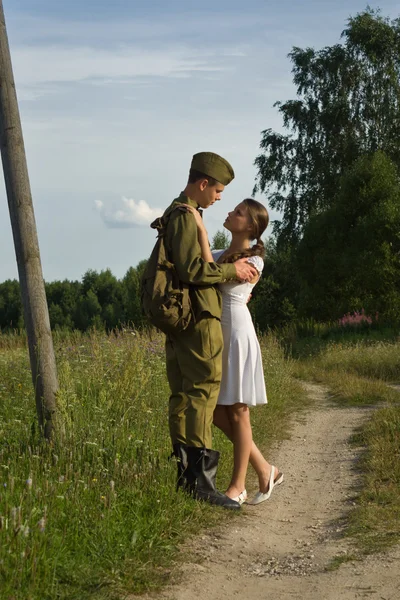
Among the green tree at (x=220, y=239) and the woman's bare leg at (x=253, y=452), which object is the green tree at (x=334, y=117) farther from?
the woman's bare leg at (x=253, y=452)

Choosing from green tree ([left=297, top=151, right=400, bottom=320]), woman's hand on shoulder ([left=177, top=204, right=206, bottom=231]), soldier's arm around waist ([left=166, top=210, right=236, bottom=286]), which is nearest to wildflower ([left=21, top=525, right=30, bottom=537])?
soldier's arm around waist ([left=166, top=210, right=236, bottom=286])

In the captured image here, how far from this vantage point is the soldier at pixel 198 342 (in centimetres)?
546

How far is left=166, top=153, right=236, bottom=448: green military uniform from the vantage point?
5449mm

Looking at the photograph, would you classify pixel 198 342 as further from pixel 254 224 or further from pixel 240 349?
pixel 254 224

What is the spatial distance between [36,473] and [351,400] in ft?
26.5

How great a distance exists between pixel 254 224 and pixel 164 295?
91 centimetres

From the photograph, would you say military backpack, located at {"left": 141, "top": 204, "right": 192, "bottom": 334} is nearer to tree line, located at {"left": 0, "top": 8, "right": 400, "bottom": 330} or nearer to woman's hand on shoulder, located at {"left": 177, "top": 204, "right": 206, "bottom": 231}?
woman's hand on shoulder, located at {"left": 177, "top": 204, "right": 206, "bottom": 231}

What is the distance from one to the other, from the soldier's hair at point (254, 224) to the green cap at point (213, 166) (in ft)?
0.97

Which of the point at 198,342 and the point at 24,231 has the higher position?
the point at 24,231

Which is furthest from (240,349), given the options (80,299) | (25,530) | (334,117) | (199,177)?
(80,299)

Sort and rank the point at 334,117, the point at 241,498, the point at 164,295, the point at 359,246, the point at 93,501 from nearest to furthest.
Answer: the point at 93,501 < the point at 164,295 < the point at 241,498 < the point at 359,246 < the point at 334,117

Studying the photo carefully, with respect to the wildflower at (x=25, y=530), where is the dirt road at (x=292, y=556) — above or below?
below

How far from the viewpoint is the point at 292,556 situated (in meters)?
5.02

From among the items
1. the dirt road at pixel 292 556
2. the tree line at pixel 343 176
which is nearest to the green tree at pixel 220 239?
the tree line at pixel 343 176
